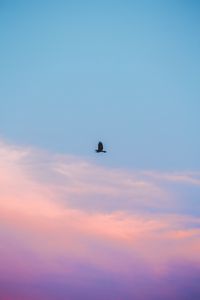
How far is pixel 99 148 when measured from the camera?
28047 millimetres
